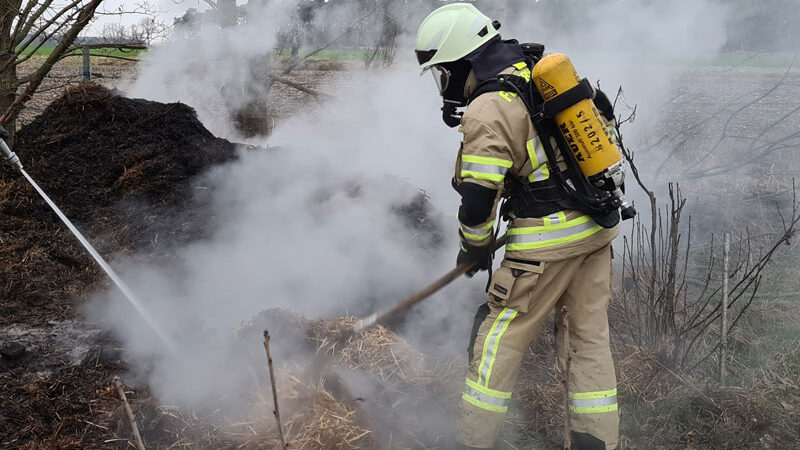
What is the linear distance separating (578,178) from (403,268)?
8.47 ft

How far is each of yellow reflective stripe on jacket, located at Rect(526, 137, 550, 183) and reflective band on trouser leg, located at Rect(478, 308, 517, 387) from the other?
2.15 feet

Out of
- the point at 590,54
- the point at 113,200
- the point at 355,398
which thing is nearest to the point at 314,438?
the point at 355,398

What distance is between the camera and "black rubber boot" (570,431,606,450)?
9.80ft

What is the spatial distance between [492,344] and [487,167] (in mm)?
866

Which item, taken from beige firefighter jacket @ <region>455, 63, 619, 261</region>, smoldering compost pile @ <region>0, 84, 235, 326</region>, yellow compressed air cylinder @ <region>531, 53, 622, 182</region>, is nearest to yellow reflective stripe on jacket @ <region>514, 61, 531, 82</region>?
beige firefighter jacket @ <region>455, 63, 619, 261</region>

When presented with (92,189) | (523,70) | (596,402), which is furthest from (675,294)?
(92,189)

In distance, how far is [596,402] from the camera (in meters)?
3.02

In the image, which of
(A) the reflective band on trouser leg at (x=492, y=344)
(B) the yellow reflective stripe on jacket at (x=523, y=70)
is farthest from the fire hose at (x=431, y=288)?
(B) the yellow reflective stripe on jacket at (x=523, y=70)

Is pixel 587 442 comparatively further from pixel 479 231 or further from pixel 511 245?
pixel 479 231

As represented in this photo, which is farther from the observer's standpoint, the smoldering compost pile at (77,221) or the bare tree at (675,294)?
the bare tree at (675,294)

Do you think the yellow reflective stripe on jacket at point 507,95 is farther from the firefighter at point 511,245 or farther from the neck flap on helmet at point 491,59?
the neck flap on helmet at point 491,59

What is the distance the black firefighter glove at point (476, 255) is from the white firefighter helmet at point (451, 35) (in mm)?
866

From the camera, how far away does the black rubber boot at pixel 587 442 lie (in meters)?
2.99

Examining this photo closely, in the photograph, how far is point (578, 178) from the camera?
2.92 meters
